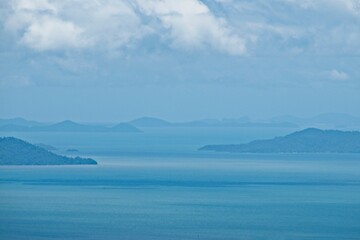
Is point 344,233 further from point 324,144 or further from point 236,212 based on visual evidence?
point 324,144

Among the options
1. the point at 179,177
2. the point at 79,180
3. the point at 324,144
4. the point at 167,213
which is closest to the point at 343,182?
the point at 179,177

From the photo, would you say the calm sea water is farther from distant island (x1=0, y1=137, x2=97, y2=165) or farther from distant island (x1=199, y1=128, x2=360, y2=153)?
distant island (x1=199, y1=128, x2=360, y2=153)

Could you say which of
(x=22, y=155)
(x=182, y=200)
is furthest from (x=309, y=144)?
(x=182, y=200)

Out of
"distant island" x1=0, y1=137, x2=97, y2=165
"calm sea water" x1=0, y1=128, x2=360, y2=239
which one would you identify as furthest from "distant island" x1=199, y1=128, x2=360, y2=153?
"distant island" x1=0, y1=137, x2=97, y2=165

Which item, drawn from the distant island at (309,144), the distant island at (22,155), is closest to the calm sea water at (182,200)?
the distant island at (22,155)

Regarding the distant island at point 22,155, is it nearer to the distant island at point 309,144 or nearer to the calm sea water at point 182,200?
the calm sea water at point 182,200

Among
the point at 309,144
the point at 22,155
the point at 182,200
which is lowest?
the point at 182,200

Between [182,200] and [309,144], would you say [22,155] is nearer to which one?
[182,200]
